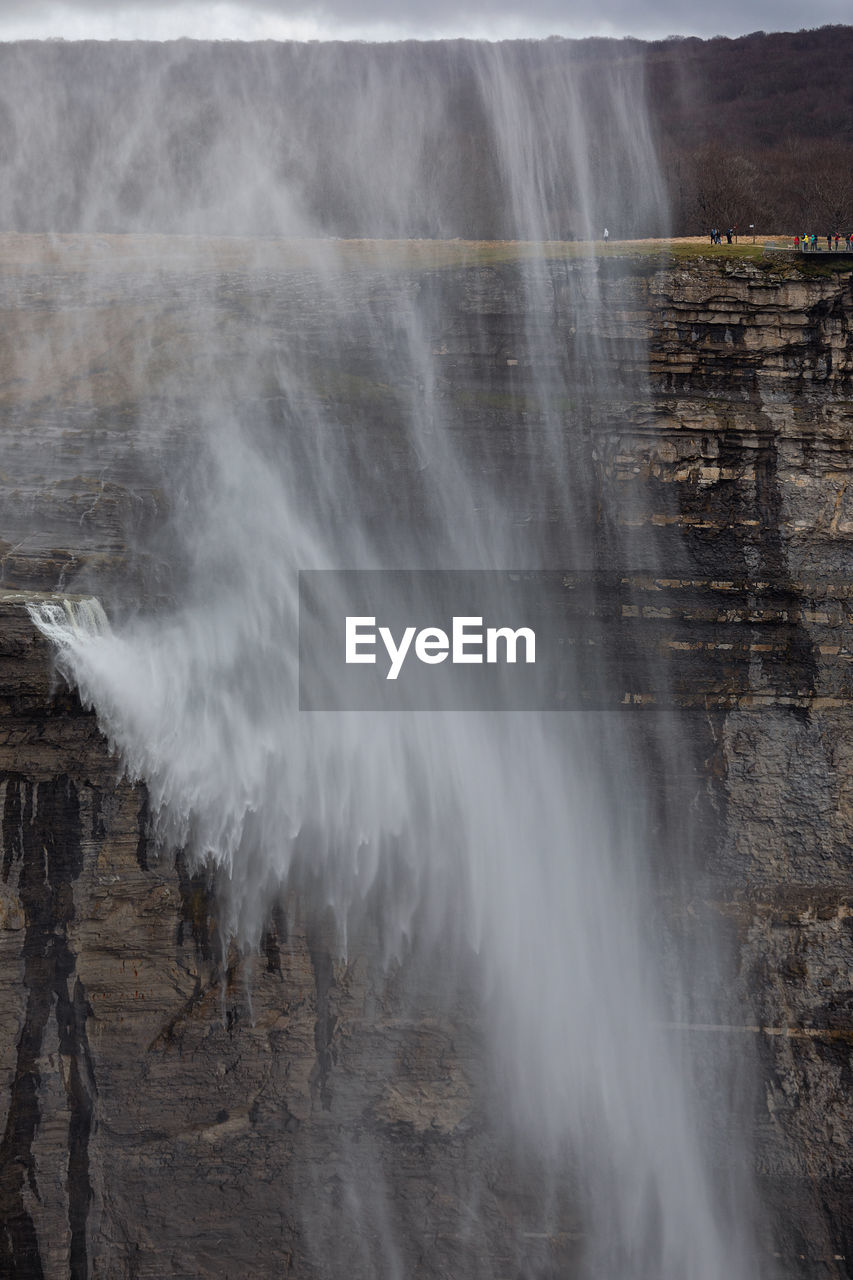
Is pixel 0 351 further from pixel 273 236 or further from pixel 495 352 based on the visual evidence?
pixel 495 352

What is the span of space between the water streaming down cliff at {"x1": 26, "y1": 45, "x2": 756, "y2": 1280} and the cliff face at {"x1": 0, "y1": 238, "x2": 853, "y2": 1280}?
0.22 metres

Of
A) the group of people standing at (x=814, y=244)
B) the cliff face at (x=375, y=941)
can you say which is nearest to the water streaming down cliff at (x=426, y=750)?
the cliff face at (x=375, y=941)

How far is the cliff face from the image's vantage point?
1386 cm

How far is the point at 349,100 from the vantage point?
65.4 ft

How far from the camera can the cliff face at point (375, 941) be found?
546 inches

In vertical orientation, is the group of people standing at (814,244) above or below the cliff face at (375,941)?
above

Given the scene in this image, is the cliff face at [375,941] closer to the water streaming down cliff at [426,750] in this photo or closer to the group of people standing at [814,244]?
the water streaming down cliff at [426,750]

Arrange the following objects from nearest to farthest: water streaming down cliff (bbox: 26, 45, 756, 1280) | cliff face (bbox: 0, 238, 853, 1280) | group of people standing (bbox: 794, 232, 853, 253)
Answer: cliff face (bbox: 0, 238, 853, 1280)
water streaming down cliff (bbox: 26, 45, 756, 1280)
group of people standing (bbox: 794, 232, 853, 253)

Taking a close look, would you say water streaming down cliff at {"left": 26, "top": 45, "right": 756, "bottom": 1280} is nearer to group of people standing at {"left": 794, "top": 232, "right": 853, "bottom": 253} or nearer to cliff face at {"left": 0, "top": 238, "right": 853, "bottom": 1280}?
cliff face at {"left": 0, "top": 238, "right": 853, "bottom": 1280}

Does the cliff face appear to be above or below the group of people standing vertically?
below

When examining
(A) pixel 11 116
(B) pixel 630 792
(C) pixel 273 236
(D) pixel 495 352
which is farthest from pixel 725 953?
(A) pixel 11 116

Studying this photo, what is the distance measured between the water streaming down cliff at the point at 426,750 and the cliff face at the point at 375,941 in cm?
22

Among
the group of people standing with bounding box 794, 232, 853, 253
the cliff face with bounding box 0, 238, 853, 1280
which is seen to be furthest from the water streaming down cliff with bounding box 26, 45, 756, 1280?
the group of people standing with bounding box 794, 232, 853, 253

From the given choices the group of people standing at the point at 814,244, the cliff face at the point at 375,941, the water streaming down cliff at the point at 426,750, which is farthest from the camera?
the group of people standing at the point at 814,244
